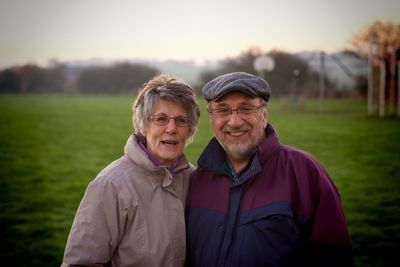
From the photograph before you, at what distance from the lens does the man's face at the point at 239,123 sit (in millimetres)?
2783

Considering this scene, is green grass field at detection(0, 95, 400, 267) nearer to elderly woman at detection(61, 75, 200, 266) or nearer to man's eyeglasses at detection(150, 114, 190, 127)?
elderly woman at detection(61, 75, 200, 266)

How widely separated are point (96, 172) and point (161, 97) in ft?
22.7

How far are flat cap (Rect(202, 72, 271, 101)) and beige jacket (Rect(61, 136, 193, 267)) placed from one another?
2.14 ft

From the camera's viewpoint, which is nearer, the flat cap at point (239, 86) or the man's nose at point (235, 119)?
the flat cap at point (239, 86)

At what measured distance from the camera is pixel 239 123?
280 centimetres

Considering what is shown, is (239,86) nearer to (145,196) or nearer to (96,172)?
(145,196)

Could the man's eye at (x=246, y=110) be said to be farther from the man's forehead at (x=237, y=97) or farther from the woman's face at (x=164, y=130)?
the woman's face at (x=164, y=130)

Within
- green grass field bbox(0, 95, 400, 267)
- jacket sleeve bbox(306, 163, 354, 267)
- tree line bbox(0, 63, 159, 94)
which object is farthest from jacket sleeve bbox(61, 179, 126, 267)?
tree line bbox(0, 63, 159, 94)

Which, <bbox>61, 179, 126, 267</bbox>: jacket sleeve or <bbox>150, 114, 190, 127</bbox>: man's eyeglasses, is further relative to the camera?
<bbox>150, 114, 190, 127</bbox>: man's eyeglasses

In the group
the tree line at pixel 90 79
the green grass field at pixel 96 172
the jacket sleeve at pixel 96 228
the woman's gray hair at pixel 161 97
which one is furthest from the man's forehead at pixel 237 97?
the tree line at pixel 90 79

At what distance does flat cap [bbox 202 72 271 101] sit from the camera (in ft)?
8.82

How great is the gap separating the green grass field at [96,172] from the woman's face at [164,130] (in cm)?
280

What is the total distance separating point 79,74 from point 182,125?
43.6 meters

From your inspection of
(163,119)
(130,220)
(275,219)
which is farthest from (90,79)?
(275,219)
